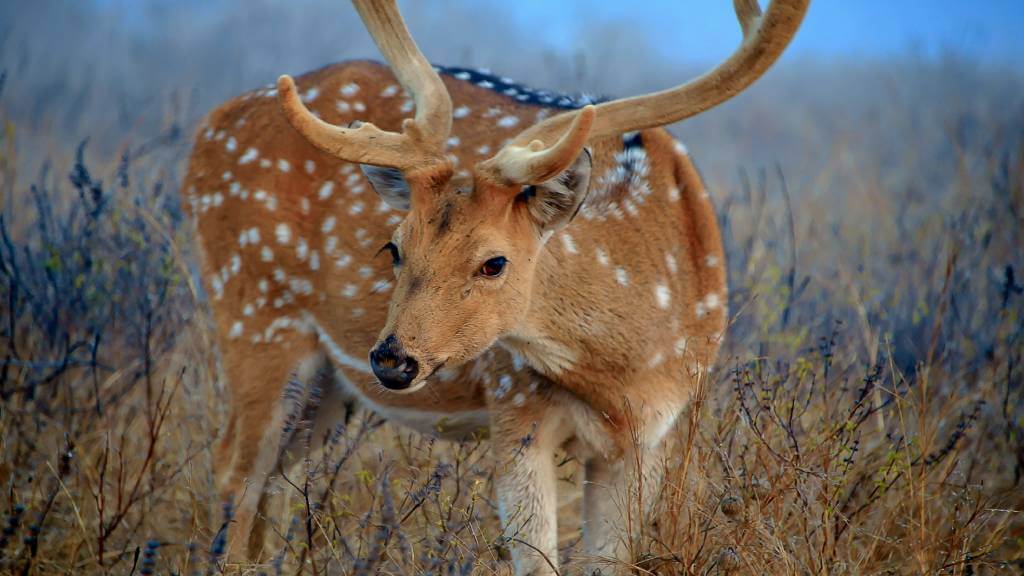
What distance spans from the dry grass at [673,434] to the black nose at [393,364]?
241 millimetres

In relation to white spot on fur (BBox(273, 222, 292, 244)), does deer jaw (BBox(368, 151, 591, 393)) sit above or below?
above

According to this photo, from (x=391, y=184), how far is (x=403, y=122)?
0.78ft

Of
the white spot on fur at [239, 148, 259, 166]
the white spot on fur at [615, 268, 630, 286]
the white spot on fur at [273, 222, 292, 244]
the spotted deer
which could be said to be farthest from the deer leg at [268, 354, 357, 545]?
the white spot on fur at [615, 268, 630, 286]

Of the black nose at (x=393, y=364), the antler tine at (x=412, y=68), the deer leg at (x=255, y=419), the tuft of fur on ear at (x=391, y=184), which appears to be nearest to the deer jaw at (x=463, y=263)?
the black nose at (x=393, y=364)

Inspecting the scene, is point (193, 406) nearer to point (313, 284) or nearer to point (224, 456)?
point (224, 456)

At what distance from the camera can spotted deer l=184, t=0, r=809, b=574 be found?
3762mm

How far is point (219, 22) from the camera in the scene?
22.4 metres

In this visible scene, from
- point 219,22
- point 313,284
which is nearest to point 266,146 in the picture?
point 313,284

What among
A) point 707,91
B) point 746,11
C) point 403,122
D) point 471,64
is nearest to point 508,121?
point 403,122

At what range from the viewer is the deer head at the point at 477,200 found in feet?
12.0

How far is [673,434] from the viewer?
437cm

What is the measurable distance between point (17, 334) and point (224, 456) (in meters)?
1.44

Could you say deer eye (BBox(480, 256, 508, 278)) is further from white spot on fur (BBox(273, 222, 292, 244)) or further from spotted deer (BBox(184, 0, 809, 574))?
white spot on fur (BBox(273, 222, 292, 244))

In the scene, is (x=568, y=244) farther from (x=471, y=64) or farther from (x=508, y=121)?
(x=471, y=64)
